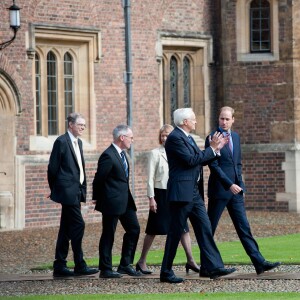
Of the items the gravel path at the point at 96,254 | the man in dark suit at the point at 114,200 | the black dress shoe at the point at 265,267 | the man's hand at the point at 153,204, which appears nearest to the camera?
the gravel path at the point at 96,254

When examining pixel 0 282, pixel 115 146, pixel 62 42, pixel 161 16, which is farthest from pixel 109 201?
pixel 161 16

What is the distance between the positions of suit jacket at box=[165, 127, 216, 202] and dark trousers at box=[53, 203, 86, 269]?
60.1 inches

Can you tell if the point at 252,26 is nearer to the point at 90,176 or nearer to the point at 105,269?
the point at 90,176

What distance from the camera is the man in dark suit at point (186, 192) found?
12438mm

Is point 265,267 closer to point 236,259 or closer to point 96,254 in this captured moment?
point 236,259

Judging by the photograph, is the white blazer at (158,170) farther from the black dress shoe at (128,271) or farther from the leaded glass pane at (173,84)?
the leaded glass pane at (173,84)

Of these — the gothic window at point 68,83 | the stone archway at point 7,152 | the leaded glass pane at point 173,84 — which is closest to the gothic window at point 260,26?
the leaded glass pane at point 173,84

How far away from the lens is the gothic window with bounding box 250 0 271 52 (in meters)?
25.4

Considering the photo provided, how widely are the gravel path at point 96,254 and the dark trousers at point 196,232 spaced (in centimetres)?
20

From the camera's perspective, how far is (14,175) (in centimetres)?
2127

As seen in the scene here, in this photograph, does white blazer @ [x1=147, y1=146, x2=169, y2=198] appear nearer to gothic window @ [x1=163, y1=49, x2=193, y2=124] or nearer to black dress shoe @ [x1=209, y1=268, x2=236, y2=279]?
black dress shoe @ [x1=209, y1=268, x2=236, y2=279]

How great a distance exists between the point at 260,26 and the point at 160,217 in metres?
12.3

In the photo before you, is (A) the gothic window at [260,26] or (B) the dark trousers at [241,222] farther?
(A) the gothic window at [260,26]

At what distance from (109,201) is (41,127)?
911 cm
